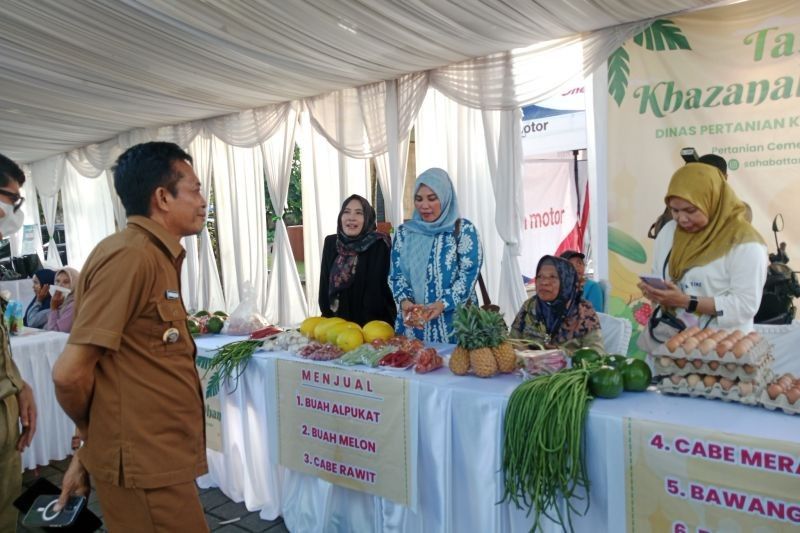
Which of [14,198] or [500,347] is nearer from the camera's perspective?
[14,198]

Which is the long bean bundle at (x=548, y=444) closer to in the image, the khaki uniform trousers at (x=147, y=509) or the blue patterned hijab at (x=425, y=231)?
the khaki uniform trousers at (x=147, y=509)

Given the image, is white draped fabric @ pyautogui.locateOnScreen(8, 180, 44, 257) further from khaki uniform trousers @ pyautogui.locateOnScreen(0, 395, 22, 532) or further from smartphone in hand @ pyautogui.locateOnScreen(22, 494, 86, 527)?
smartphone in hand @ pyautogui.locateOnScreen(22, 494, 86, 527)

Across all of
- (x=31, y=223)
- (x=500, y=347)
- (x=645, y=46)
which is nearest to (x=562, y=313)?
(x=500, y=347)

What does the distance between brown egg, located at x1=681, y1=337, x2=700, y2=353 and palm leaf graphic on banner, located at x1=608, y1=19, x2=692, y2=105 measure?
3.28 m

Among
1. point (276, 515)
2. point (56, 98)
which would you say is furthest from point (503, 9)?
point (56, 98)

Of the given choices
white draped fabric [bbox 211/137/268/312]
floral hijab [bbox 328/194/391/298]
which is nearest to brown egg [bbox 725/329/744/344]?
floral hijab [bbox 328/194/391/298]

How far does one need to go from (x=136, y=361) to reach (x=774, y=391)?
1.97m

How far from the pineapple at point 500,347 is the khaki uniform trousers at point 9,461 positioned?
1955mm

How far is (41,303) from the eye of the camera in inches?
226

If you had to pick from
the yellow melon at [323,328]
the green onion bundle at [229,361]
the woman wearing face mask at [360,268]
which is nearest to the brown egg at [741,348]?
the yellow melon at [323,328]

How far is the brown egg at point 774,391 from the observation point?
1.85m

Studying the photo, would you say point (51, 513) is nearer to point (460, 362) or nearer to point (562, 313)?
point (460, 362)

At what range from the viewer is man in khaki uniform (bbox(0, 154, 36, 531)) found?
2271 mm

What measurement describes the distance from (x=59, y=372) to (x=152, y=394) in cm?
25
